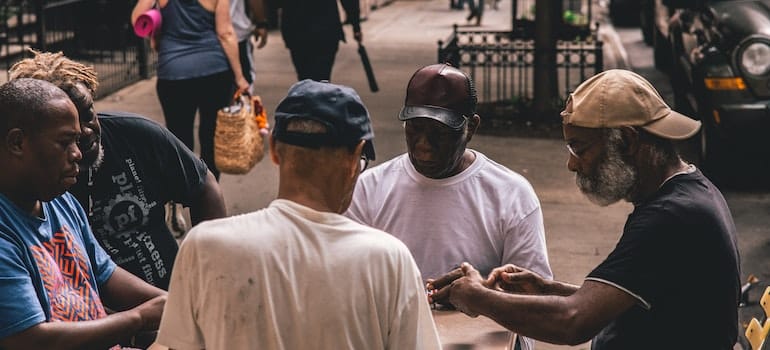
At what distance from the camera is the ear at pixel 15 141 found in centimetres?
346

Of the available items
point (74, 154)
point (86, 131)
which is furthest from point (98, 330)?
point (86, 131)

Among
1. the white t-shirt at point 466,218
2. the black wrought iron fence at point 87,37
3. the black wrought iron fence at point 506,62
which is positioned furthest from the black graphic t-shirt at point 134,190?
the black wrought iron fence at point 87,37

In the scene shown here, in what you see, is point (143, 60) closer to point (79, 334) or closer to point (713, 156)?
point (713, 156)

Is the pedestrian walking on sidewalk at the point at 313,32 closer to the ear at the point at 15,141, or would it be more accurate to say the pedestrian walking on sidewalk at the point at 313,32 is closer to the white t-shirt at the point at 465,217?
the white t-shirt at the point at 465,217

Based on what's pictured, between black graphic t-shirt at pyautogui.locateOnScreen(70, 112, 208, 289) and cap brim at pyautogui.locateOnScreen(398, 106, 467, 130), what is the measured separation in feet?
2.97

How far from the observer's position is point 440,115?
4.12 meters

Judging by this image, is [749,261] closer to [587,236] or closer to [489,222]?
[587,236]

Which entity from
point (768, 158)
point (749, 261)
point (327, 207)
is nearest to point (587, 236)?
point (749, 261)

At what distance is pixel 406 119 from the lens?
13.6 ft

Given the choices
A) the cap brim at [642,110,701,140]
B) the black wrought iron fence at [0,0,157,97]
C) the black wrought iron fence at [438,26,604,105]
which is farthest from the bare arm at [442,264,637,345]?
the black wrought iron fence at [0,0,157,97]

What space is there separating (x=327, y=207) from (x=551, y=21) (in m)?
10.1

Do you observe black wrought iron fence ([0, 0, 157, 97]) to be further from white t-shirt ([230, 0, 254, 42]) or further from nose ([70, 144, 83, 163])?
nose ([70, 144, 83, 163])

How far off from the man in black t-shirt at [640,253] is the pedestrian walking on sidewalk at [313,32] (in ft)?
20.6

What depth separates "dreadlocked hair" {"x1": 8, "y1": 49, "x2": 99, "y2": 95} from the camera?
13.4ft
